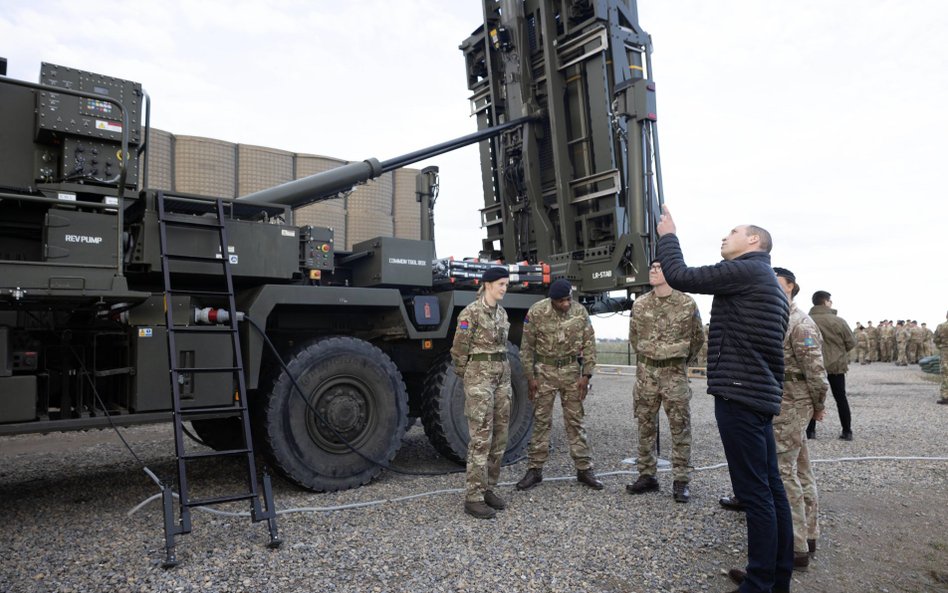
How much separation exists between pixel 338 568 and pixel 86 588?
1.15 m

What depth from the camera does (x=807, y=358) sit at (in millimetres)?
3801

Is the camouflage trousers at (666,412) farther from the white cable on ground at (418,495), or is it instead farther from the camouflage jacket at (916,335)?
the camouflage jacket at (916,335)

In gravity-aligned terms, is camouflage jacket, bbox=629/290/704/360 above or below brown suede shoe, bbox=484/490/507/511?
above

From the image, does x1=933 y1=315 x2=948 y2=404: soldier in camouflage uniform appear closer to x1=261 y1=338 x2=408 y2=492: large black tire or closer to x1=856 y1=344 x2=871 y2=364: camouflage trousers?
x1=261 y1=338 x2=408 y2=492: large black tire

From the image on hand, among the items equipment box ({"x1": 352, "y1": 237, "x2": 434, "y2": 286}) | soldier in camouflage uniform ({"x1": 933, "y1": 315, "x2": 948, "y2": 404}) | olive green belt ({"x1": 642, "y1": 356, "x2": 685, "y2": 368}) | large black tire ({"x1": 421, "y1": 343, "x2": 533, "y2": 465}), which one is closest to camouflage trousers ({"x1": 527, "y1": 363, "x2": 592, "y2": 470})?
large black tire ({"x1": 421, "y1": 343, "x2": 533, "y2": 465})

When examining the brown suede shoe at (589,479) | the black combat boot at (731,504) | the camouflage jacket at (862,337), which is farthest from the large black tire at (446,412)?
the camouflage jacket at (862,337)

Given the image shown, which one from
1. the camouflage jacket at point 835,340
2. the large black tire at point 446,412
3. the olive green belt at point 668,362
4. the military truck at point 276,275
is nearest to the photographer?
the military truck at point 276,275

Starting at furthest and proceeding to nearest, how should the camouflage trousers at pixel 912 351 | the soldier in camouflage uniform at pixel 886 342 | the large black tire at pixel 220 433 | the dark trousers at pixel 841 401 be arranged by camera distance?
1. the soldier in camouflage uniform at pixel 886 342
2. the camouflage trousers at pixel 912 351
3. the dark trousers at pixel 841 401
4. the large black tire at pixel 220 433

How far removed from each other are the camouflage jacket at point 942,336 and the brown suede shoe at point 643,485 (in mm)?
9167

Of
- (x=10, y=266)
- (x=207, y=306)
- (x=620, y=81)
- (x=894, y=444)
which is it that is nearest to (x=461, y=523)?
(x=207, y=306)

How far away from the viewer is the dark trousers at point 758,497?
9.90 feet

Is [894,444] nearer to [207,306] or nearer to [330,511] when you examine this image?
[330,511]

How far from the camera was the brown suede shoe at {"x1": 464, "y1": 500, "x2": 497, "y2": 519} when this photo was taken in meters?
4.30

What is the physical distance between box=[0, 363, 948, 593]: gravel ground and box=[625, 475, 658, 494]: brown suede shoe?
0.23 feet
